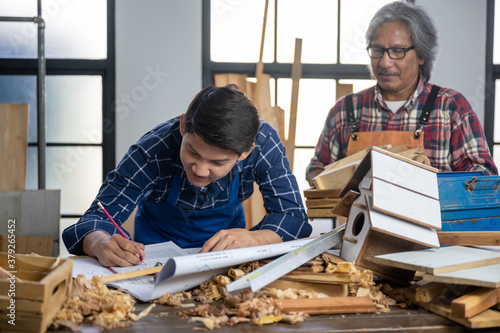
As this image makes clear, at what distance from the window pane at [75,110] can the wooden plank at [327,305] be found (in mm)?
3421

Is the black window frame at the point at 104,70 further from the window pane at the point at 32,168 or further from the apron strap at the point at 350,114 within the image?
the apron strap at the point at 350,114

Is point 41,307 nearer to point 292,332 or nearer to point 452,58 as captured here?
point 292,332

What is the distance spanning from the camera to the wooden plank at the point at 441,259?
135 cm

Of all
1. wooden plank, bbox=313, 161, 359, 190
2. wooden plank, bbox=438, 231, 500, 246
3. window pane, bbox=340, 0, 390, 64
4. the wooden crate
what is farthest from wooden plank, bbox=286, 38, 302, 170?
the wooden crate

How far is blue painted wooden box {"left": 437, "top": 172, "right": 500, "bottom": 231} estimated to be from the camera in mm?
1894

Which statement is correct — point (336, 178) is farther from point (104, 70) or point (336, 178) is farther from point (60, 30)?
point (60, 30)

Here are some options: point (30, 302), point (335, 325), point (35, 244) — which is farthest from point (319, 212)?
point (35, 244)

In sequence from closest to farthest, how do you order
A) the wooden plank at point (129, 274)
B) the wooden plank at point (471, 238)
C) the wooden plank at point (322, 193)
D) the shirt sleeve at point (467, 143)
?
the wooden plank at point (129, 274), the wooden plank at point (471, 238), the wooden plank at point (322, 193), the shirt sleeve at point (467, 143)

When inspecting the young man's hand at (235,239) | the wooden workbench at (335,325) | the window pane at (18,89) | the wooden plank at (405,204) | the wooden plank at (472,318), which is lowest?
the wooden workbench at (335,325)

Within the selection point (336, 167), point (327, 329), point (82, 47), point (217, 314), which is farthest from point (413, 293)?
point (82, 47)

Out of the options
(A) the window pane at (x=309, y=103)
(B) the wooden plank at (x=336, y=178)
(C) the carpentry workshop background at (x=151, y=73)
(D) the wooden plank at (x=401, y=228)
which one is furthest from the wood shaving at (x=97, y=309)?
(A) the window pane at (x=309, y=103)

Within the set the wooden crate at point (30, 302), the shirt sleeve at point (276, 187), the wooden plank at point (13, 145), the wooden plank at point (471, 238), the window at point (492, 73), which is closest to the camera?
the wooden crate at point (30, 302)

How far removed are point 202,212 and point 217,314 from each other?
0.96 m

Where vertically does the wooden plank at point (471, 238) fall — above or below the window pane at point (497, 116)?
below
